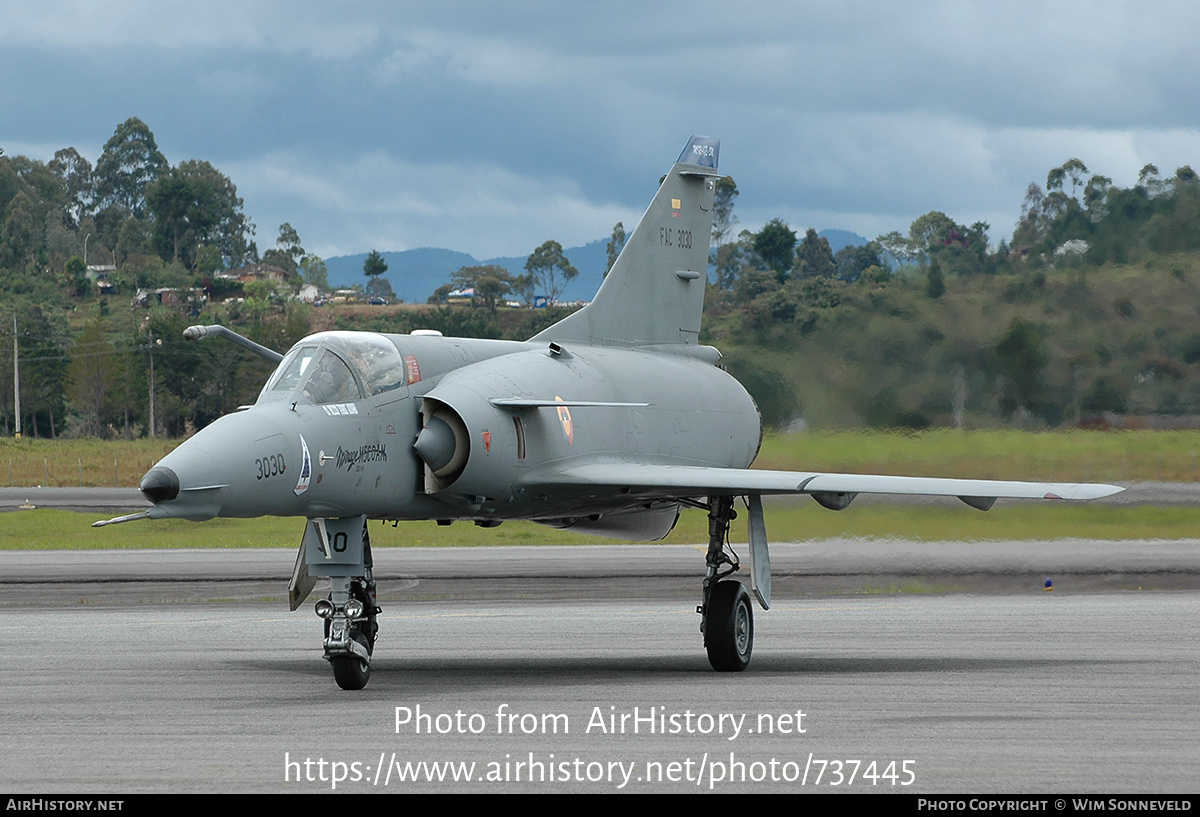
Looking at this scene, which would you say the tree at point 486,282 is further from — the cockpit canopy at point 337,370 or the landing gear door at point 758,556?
the cockpit canopy at point 337,370

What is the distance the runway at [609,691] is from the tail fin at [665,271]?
393 cm

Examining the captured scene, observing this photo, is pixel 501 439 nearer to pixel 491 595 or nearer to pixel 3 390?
pixel 491 595

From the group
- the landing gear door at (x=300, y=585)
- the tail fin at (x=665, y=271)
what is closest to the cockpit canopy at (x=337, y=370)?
the landing gear door at (x=300, y=585)

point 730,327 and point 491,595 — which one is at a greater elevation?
point 730,327

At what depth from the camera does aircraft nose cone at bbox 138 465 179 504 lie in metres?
11.1

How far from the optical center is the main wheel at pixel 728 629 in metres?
15.1

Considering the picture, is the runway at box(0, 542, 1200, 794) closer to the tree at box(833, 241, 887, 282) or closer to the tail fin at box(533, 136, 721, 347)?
the tail fin at box(533, 136, 721, 347)

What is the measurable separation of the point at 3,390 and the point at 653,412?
87.4m

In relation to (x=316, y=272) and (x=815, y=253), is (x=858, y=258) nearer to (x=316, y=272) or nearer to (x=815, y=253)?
(x=815, y=253)

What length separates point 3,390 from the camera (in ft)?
310

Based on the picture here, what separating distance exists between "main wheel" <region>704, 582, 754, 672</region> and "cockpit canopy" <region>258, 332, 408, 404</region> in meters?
4.13

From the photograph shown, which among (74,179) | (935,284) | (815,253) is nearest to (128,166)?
(74,179)

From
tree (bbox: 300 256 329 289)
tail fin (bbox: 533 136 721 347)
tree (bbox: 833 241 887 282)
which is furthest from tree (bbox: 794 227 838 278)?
tail fin (bbox: 533 136 721 347)
